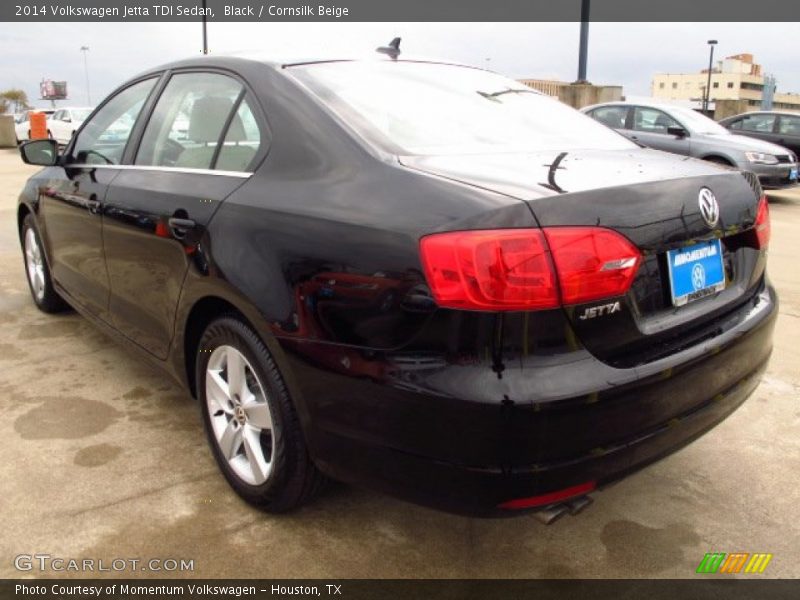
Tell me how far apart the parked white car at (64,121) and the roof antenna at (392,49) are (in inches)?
866

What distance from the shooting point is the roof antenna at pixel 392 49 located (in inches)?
114

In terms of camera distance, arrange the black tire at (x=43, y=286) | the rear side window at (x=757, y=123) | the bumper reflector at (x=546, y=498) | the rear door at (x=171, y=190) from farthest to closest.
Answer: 1. the rear side window at (x=757, y=123)
2. the black tire at (x=43, y=286)
3. the rear door at (x=171, y=190)
4. the bumper reflector at (x=546, y=498)

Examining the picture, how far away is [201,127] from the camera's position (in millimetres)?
2727

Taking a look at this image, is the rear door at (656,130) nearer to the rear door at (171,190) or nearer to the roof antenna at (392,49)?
the roof antenna at (392,49)

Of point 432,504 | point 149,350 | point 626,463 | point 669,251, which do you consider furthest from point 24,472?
point 669,251

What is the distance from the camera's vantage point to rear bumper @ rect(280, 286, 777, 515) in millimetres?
1663

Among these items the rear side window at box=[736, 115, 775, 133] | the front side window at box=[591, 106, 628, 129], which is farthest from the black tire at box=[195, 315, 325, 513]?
the rear side window at box=[736, 115, 775, 133]

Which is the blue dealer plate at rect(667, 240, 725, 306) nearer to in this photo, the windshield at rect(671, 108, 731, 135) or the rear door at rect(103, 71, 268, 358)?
the rear door at rect(103, 71, 268, 358)

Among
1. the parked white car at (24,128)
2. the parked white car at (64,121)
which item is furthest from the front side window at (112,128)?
the parked white car at (24,128)

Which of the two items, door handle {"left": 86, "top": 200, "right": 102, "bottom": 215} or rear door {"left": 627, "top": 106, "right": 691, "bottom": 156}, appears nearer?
door handle {"left": 86, "top": 200, "right": 102, "bottom": 215}

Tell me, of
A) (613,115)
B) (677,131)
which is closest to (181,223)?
(677,131)

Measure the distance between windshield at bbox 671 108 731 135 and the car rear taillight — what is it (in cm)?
1036

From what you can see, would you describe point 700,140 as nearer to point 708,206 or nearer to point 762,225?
point 762,225

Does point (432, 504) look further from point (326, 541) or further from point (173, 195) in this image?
point (173, 195)
